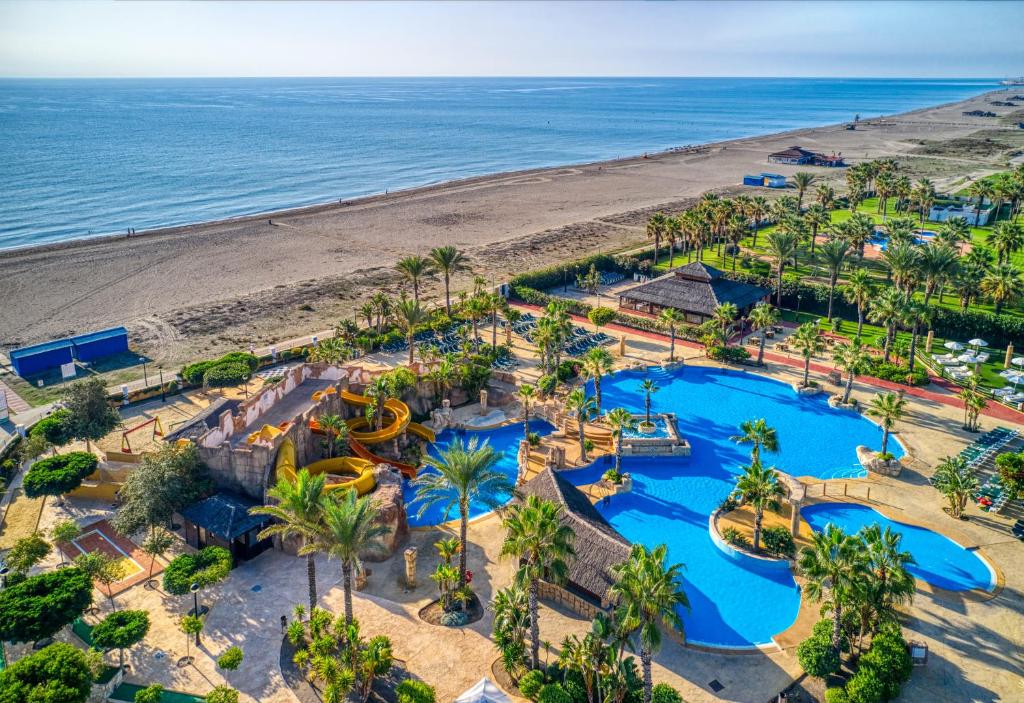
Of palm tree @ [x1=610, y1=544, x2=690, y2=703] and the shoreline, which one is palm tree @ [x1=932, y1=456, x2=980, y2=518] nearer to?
palm tree @ [x1=610, y1=544, x2=690, y2=703]

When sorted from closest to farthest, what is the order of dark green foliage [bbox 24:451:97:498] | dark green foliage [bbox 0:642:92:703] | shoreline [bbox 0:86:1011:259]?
1. dark green foliage [bbox 0:642:92:703]
2. dark green foliage [bbox 24:451:97:498]
3. shoreline [bbox 0:86:1011:259]

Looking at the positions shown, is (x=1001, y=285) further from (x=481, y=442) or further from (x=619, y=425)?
(x=481, y=442)

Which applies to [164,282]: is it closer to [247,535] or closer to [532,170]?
[247,535]

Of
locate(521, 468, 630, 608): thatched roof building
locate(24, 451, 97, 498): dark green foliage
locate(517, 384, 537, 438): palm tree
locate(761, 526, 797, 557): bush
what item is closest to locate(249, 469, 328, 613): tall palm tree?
locate(521, 468, 630, 608): thatched roof building

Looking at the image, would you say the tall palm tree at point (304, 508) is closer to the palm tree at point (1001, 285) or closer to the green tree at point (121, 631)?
the green tree at point (121, 631)

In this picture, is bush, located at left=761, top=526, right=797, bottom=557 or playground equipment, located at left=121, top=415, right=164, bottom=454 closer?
bush, located at left=761, top=526, right=797, bottom=557

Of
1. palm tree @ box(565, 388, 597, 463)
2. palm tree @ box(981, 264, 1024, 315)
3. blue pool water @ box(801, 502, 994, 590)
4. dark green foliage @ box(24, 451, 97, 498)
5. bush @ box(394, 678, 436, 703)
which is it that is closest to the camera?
bush @ box(394, 678, 436, 703)

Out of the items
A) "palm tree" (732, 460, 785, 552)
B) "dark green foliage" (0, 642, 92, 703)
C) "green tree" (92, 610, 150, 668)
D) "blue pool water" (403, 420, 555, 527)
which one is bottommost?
"blue pool water" (403, 420, 555, 527)
